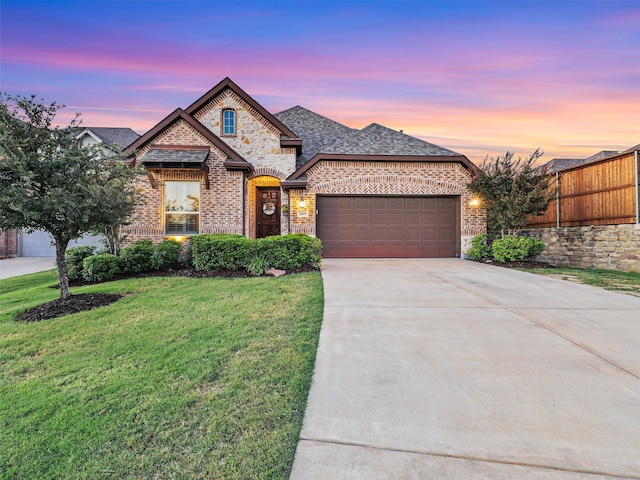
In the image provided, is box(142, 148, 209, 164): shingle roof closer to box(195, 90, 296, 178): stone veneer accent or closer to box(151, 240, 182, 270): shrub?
box(195, 90, 296, 178): stone veneer accent

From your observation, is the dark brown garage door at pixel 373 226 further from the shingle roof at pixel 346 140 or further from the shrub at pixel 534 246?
the shrub at pixel 534 246

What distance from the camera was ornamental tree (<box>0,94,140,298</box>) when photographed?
16.1ft

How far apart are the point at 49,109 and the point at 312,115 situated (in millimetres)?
12898

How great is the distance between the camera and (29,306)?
5594 millimetres

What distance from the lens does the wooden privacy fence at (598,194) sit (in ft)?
29.6

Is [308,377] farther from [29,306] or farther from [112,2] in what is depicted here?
[112,2]

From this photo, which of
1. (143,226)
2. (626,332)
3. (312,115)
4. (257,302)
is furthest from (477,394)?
(312,115)

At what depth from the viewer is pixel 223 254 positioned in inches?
342

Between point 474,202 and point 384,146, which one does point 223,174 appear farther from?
point 474,202

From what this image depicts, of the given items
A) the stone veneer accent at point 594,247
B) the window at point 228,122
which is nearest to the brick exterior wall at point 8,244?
the window at point 228,122

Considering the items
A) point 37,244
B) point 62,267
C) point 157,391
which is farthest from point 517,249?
point 37,244

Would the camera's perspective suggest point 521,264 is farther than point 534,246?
No

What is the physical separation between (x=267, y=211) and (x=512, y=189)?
29.2 ft

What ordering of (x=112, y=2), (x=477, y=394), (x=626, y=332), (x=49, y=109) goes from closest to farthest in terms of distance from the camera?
(x=477, y=394), (x=626, y=332), (x=49, y=109), (x=112, y=2)
